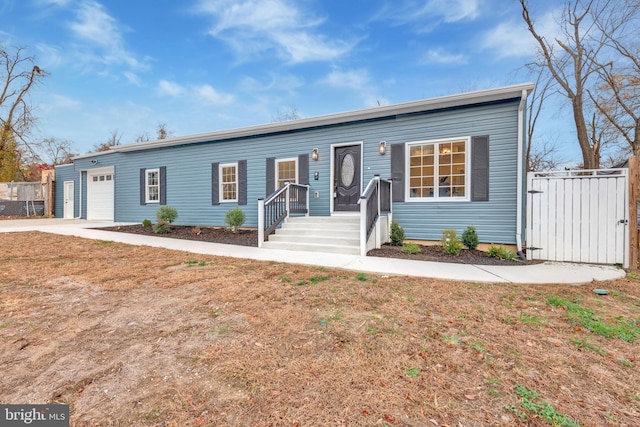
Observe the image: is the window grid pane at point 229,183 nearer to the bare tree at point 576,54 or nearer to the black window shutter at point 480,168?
the black window shutter at point 480,168

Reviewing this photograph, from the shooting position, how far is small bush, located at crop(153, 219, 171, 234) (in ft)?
29.1

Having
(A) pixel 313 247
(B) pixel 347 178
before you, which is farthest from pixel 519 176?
(A) pixel 313 247

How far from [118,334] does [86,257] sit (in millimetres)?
3989

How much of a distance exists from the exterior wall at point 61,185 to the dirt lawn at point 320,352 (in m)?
12.5

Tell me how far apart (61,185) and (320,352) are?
1793 cm

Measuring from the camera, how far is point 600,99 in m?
12.7

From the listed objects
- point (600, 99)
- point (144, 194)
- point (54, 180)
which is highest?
point (600, 99)

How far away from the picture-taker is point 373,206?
6.19m

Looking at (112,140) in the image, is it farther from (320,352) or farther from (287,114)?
(320,352)

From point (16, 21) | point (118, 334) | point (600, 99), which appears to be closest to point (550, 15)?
point (600, 99)

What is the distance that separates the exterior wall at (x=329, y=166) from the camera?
6207 mm

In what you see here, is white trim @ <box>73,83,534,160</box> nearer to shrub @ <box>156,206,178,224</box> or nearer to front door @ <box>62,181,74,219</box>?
shrub @ <box>156,206,178,224</box>

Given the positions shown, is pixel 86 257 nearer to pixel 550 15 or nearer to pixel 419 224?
pixel 419 224

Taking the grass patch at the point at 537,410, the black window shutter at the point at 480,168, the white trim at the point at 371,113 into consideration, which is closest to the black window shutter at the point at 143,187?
the white trim at the point at 371,113
